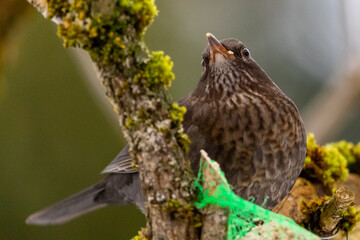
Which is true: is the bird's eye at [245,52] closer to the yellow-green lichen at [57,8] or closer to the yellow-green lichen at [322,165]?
the yellow-green lichen at [322,165]

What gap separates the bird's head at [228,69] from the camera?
10.5ft

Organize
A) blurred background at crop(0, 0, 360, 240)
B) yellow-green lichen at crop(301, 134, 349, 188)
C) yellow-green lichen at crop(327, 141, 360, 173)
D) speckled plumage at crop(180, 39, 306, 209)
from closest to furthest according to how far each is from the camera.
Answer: speckled plumage at crop(180, 39, 306, 209)
yellow-green lichen at crop(301, 134, 349, 188)
yellow-green lichen at crop(327, 141, 360, 173)
blurred background at crop(0, 0, 360, 240)

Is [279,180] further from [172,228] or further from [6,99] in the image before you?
[6,99]

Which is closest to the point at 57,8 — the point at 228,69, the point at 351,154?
the point at 228,69

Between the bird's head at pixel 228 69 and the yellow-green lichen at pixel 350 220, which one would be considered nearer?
the yellow-green lichen at pixel 350 220

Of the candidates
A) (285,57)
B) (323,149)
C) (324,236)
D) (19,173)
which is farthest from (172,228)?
(285,57)

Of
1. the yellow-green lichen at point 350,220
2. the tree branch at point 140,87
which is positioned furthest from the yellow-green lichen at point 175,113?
the yellow-green lichen at point 350,220

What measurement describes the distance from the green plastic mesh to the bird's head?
110 cm

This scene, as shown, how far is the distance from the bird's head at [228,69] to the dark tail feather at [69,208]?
5.15 feet

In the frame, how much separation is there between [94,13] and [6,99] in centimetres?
534

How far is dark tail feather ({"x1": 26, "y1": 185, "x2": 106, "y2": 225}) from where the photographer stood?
4121 mm

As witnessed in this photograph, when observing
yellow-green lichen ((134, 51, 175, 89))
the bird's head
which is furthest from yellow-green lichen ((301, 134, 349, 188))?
yellow-green lichen ((134, 51, 175, 89))

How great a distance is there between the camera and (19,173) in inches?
263

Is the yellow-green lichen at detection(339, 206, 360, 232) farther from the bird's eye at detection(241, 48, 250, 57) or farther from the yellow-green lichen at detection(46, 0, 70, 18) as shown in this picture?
the yellow-green lichen at detection(46, 0, 70, 18)
